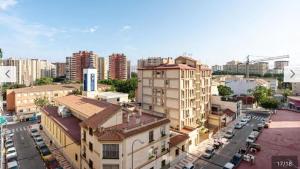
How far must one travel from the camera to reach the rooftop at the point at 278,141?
34838 millimetres

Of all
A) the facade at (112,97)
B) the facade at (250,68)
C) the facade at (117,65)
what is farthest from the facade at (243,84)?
the facade at (250,68)

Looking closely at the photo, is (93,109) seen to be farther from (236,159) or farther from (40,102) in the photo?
(40,102)

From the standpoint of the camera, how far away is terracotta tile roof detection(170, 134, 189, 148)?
112 ft

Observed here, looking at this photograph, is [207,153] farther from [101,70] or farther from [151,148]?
[101,70]

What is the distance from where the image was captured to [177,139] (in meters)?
35.7

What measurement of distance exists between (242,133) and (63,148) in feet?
131

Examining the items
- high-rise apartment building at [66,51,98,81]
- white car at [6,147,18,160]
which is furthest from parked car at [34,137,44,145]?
high-rise apartment building at [66,51,98,81]

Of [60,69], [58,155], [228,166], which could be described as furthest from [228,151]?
[60,69]

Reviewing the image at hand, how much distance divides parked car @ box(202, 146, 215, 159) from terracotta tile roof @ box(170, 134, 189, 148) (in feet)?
14.5

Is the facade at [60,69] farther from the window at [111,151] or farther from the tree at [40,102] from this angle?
the window at [111,151]

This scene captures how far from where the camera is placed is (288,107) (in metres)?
81.6

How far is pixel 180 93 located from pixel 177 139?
11.2 meters

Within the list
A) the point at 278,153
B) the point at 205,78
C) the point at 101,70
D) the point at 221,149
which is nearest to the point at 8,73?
the point at 221,149

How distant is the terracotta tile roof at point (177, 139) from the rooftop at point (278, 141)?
996 centimetres
